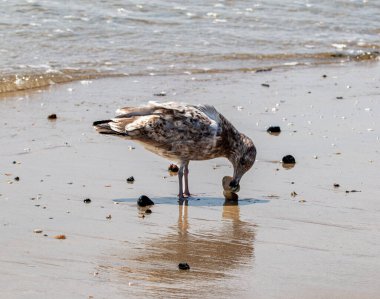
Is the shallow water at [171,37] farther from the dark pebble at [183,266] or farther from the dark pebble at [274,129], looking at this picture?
the dark pebble at [183,266]

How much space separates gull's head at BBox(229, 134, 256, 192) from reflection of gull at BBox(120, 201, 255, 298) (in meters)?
0.73

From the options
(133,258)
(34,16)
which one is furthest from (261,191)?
(34,16)

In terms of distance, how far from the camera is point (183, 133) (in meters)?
7.77

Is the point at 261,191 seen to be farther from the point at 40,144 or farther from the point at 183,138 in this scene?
the point at 40,144

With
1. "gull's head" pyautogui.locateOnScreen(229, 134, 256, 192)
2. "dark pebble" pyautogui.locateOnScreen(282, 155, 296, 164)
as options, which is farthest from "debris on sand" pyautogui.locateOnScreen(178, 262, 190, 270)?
"dark pebble" pyautogui.locateOnScreen(282, 155, 296, 164)

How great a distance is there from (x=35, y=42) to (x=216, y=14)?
14.7 feet

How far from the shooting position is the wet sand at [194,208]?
18.1 feet

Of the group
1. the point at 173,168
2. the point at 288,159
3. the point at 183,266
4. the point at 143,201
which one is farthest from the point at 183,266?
the point at 288,159

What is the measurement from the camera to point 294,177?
26.4 feet

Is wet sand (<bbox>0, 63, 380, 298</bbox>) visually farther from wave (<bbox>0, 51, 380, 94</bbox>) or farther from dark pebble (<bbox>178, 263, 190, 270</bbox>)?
wave (<bbox>0, 51, 380, 94</bbox>)

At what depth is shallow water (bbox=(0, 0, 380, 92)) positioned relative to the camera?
42.1 feet

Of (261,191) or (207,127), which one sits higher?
(207,127)

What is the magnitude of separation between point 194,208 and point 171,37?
319 inches

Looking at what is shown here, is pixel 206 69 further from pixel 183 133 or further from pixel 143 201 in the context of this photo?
pixel 143 201
